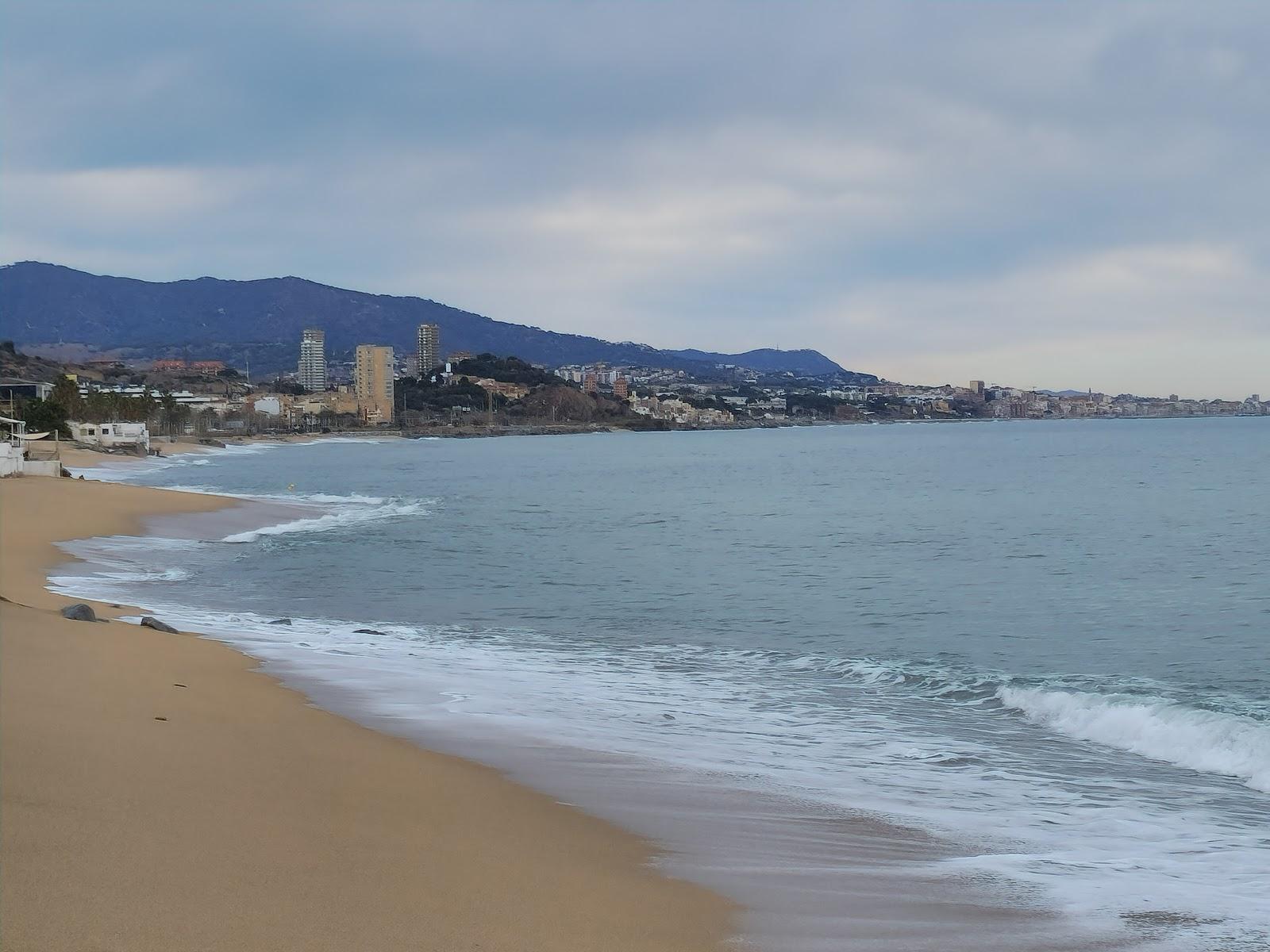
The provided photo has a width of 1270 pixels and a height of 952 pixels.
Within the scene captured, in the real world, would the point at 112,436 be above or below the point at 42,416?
below

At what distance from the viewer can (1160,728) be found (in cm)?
904

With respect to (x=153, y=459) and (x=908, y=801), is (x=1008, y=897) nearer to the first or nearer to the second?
(x=908, y=801)

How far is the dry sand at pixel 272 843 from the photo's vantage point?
379cm

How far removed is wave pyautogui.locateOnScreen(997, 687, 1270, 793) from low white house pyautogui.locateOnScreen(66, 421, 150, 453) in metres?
72.5

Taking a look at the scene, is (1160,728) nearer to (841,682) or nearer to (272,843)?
(841,682)

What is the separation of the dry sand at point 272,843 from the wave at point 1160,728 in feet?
16.2

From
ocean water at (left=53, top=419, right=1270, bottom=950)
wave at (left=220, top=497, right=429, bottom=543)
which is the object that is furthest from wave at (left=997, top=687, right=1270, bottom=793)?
wave at (left=220, top=497, right=429, bottom=543)

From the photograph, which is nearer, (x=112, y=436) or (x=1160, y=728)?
(x=1160, y=728)

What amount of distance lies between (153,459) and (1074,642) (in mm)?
67296

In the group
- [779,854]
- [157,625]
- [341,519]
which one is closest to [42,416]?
[341,519]

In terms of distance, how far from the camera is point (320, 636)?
12734mm

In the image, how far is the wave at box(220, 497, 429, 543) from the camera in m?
25.9

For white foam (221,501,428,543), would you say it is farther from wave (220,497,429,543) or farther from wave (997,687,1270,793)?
wave (997,687,1270,793)

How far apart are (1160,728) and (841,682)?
3.08 metres
